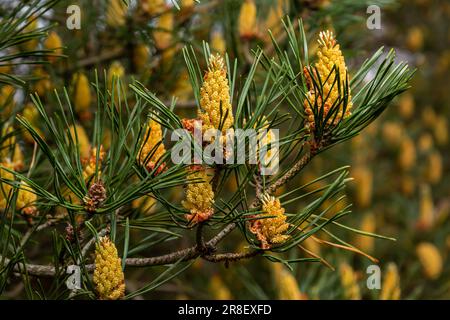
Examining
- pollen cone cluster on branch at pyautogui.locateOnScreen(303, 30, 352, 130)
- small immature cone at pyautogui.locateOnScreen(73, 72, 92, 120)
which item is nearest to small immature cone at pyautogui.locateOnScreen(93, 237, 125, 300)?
pollen cone cluster on branch at pyautogui.locateOnScreen(303, 30, 352, 130)

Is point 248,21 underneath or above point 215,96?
above

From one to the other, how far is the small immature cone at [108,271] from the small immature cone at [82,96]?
296mm

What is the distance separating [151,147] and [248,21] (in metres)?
0.35

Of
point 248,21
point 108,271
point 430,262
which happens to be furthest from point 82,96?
point 430,262

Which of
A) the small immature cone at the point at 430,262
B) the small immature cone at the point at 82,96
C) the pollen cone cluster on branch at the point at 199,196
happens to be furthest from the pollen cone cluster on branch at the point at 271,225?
the small immature cone at the point at 430,262

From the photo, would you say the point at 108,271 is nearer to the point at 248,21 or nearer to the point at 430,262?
the point at 248,21

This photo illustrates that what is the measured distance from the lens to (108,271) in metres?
0.39

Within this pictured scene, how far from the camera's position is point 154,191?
393 mm

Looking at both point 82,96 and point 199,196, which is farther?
point 82,96

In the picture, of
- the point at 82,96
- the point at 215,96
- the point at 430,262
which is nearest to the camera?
the point at 215,96

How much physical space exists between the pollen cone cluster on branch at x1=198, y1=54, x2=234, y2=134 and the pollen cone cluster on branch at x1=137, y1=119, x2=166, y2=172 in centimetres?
5

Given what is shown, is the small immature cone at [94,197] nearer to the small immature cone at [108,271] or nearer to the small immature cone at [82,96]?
the small immature cone at [108,271]

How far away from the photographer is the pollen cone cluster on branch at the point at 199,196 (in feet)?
1.29
